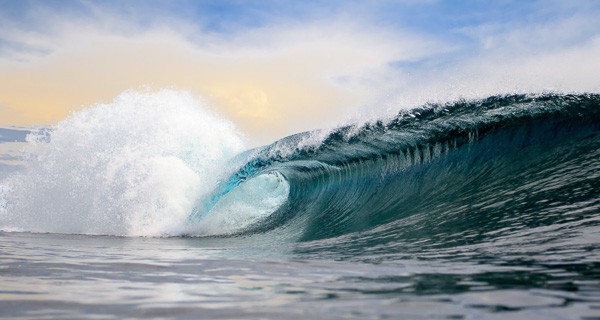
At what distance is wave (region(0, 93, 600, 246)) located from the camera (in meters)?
5.16

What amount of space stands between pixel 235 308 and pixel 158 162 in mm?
8878

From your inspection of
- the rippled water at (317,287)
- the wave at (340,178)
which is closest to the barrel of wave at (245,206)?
the wave at (340,178)

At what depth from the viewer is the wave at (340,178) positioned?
16.9ft

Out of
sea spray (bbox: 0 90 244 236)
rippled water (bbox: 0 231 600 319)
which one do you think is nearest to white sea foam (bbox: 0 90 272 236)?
sea spray (bbox: 0 90 244 236)

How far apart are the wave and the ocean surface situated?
0.11ft

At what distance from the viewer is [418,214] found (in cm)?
586

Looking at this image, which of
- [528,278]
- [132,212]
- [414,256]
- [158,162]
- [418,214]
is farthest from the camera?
[158,162]

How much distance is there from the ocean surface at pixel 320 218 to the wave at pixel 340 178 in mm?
32

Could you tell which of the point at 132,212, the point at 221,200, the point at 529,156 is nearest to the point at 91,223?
the point at 132,212

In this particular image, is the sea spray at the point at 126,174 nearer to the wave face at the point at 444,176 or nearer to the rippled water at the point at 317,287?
the wave face at the point at 444,176

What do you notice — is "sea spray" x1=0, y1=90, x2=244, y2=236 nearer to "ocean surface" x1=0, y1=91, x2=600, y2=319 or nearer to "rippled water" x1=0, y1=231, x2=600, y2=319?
"ocean surface" x1=0, y1=91, x2=600, y2=319

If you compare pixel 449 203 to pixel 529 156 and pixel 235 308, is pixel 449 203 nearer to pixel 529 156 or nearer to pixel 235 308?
pixel 529 156

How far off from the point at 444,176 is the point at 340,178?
3029mm

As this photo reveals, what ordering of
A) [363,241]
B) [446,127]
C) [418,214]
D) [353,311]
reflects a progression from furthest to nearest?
[446,127]
[418,214]
[363,241]
[353,311]
